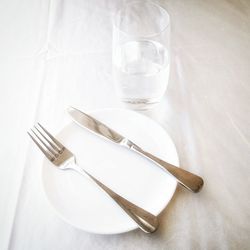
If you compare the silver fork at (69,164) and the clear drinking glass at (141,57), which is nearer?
the silver fork at (69,164)

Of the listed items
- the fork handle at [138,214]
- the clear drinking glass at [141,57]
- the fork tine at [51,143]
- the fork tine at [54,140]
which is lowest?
the fork tine at [51,143]

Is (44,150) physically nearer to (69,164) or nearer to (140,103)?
(69,164)

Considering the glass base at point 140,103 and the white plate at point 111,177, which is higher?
the glass base at point 140,103

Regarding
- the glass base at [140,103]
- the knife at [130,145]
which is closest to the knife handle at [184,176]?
the knife at [130,145]

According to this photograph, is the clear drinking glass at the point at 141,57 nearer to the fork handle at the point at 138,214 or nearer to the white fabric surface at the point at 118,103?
the white fabric surface at the point at 118,103

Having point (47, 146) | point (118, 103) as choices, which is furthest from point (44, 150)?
point (118, 103)

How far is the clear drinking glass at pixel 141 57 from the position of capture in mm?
438

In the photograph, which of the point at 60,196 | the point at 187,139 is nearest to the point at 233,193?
the point at 187,139

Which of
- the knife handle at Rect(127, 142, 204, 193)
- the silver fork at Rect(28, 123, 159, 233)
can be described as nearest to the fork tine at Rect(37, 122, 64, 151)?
the silver fork at Rect(28, 123, 159, 233)

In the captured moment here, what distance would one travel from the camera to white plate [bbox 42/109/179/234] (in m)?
0.33

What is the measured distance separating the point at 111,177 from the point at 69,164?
0.05 m

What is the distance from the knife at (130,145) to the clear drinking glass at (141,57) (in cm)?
7

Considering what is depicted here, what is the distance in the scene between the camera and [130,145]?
40 centimetres

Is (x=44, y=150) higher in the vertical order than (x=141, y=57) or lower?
lower
